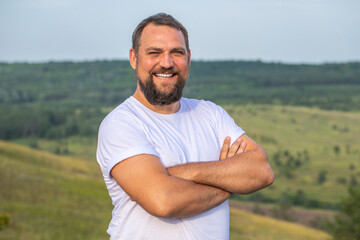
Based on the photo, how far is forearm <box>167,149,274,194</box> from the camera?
360 centimetres

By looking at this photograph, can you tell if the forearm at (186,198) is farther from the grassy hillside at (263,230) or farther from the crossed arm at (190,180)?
the grassy hillside at (263,230)

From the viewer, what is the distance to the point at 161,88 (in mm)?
3750

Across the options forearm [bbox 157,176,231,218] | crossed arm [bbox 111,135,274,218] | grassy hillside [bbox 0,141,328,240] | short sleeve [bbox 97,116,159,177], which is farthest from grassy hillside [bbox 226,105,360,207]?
short sleeve [bbox 97,116,159,177]

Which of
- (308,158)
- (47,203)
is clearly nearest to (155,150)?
(47,203)

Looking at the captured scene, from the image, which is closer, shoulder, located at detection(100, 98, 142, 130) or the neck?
shoulder, located at detection(100, 98, 142, 130)

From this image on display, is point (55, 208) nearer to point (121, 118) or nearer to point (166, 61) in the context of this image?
point (121, 118)

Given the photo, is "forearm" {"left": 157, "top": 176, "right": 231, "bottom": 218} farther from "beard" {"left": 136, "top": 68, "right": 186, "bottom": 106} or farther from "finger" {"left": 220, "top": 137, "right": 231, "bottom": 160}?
"beard" {"left": 136, "top": 68, "right": 186, "bottom": 106}

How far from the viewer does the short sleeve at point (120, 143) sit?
3455 millimetres

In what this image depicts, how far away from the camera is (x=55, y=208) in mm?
36844

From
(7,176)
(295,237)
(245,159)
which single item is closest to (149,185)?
(245,159)

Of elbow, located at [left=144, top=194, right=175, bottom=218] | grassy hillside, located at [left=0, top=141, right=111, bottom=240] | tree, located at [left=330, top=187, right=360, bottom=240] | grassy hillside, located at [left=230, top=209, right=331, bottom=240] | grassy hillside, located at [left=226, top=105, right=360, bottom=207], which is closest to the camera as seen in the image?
elbow, located at [left=144, top=194, right=175, bottom=218]

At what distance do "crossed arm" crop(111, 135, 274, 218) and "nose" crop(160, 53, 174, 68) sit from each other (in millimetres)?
685

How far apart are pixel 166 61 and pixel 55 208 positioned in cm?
3496

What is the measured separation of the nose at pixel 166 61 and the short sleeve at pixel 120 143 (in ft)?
1.52
